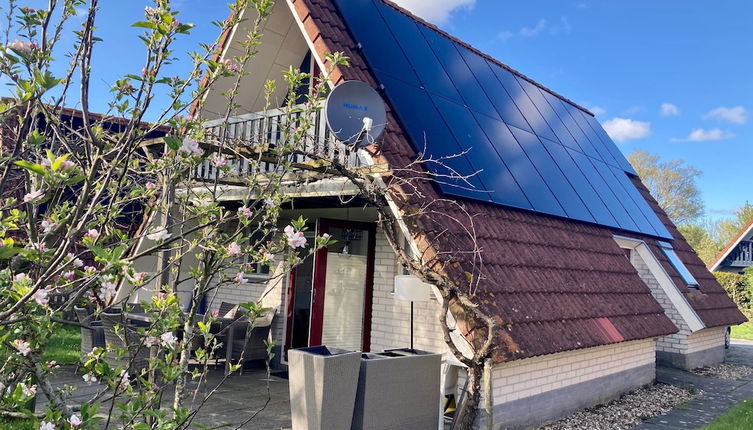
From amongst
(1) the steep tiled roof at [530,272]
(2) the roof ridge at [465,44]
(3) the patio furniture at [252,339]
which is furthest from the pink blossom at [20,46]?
(2) the roof ridge at [465,44]

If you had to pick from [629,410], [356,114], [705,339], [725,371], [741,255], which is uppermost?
[741,255]

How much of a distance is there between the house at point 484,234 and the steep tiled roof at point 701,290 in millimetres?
79

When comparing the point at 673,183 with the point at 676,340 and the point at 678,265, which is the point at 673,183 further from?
the point at 676,340

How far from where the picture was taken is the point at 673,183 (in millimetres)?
39375

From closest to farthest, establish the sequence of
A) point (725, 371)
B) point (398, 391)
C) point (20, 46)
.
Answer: point (20, 46) < point (398, 391) < point (725, 371)

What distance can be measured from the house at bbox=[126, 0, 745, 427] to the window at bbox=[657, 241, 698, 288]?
0.20 ft

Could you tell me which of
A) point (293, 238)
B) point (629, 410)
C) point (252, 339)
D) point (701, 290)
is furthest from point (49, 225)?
point (701, 290)

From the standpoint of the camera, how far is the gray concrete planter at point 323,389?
4.71 meters

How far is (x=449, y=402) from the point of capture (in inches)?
234

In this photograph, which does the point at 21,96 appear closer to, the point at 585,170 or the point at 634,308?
the point at 634,308

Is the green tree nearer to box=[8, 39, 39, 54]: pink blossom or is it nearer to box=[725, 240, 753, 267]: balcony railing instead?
box=[725, 240, 753, 267]: balcony railing

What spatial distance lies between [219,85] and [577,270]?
20.6ft

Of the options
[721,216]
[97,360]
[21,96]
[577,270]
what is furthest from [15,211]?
[721,216]

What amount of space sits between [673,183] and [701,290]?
3171 cm
